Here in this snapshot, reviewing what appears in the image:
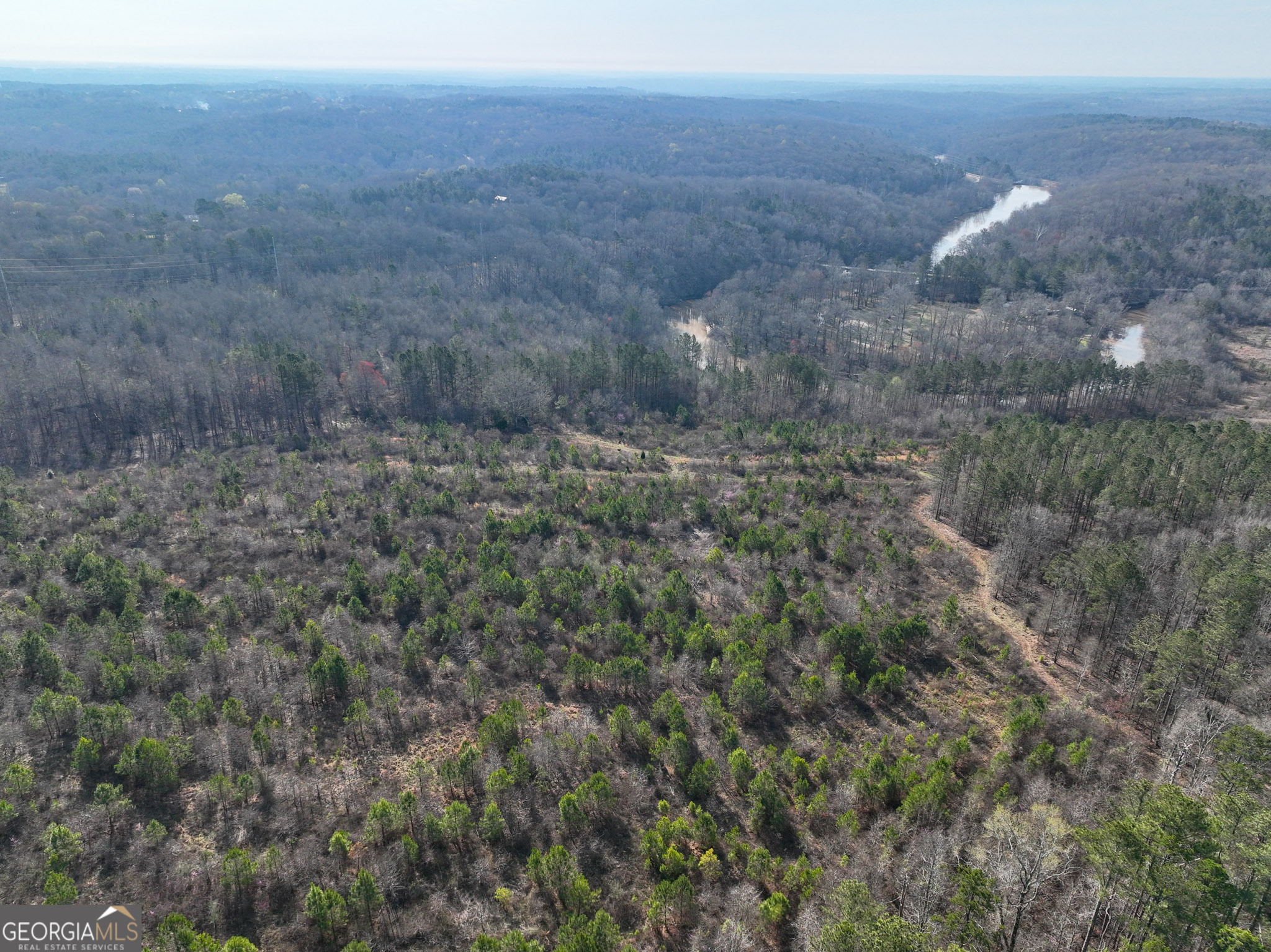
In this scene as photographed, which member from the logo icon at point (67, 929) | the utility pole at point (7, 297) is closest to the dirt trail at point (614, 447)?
the logo icon at point (67, 929)

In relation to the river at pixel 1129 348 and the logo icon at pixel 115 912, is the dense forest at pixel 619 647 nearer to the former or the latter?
the logo icon at pixel 115 912

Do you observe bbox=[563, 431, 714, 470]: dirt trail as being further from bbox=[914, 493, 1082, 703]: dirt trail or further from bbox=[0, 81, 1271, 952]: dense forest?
bbox=[914, 493, 1082, 703]: dirt trail

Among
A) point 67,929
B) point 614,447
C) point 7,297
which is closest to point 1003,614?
point 614,447

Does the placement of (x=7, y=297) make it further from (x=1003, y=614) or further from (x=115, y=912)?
(x=1003, y=614)

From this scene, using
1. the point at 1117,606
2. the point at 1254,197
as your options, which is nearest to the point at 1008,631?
the point at 1117,606

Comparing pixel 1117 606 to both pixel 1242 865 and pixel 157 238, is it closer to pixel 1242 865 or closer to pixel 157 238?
pixel 1242 865
